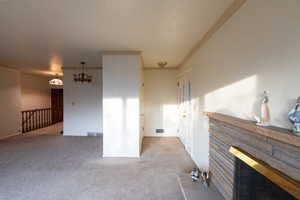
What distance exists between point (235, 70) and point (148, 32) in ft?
5.04

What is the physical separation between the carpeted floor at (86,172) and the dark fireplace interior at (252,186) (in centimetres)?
104

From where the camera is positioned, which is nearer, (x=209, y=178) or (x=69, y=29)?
(x=209, y=178)

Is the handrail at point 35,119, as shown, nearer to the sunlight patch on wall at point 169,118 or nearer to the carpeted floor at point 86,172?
the carpeted floor at point 86,172

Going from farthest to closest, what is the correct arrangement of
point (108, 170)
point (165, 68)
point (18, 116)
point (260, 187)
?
point (18, 116), point (165, 68), point (108, 170), point (260, 187)

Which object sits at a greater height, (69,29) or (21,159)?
(69,29)

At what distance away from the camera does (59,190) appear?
2.36 m

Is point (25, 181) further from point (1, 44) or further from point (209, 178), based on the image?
point (209, 178)

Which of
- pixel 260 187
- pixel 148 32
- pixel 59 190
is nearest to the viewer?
pixel 260 187

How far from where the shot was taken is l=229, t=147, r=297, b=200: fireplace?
96cm

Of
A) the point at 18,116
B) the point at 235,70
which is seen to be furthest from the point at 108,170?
the point at 18,116

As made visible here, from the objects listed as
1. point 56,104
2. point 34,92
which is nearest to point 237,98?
point 34,92

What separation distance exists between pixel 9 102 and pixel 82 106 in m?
2.55

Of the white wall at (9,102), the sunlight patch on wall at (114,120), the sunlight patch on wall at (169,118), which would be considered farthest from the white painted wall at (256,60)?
the white wall at (9,102)

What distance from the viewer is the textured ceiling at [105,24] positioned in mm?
1806
